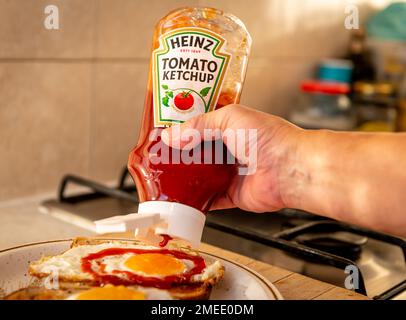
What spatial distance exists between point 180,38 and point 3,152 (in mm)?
490

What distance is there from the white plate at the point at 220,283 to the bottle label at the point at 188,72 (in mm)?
187

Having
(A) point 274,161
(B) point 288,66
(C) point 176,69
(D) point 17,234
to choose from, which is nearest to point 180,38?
(C) point 176,69

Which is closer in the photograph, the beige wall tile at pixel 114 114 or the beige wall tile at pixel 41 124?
the beige wall tile at pixel 41 124

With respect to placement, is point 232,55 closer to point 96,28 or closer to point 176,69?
point 176,69

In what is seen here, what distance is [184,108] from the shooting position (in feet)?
2.28

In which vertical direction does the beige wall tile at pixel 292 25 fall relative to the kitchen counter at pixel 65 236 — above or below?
above

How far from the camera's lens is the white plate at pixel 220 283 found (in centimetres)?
70

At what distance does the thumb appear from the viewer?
2.23 ft

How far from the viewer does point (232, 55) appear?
71cm

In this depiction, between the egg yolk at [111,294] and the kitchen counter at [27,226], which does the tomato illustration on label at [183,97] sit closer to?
the egg yolk at [111,294]

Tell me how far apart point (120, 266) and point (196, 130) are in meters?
0.17

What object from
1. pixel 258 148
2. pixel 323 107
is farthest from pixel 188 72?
pixel 323 107

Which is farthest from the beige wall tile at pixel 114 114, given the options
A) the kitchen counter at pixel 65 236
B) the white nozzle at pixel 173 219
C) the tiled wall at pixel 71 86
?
the white nozzle at pixel 173 219
